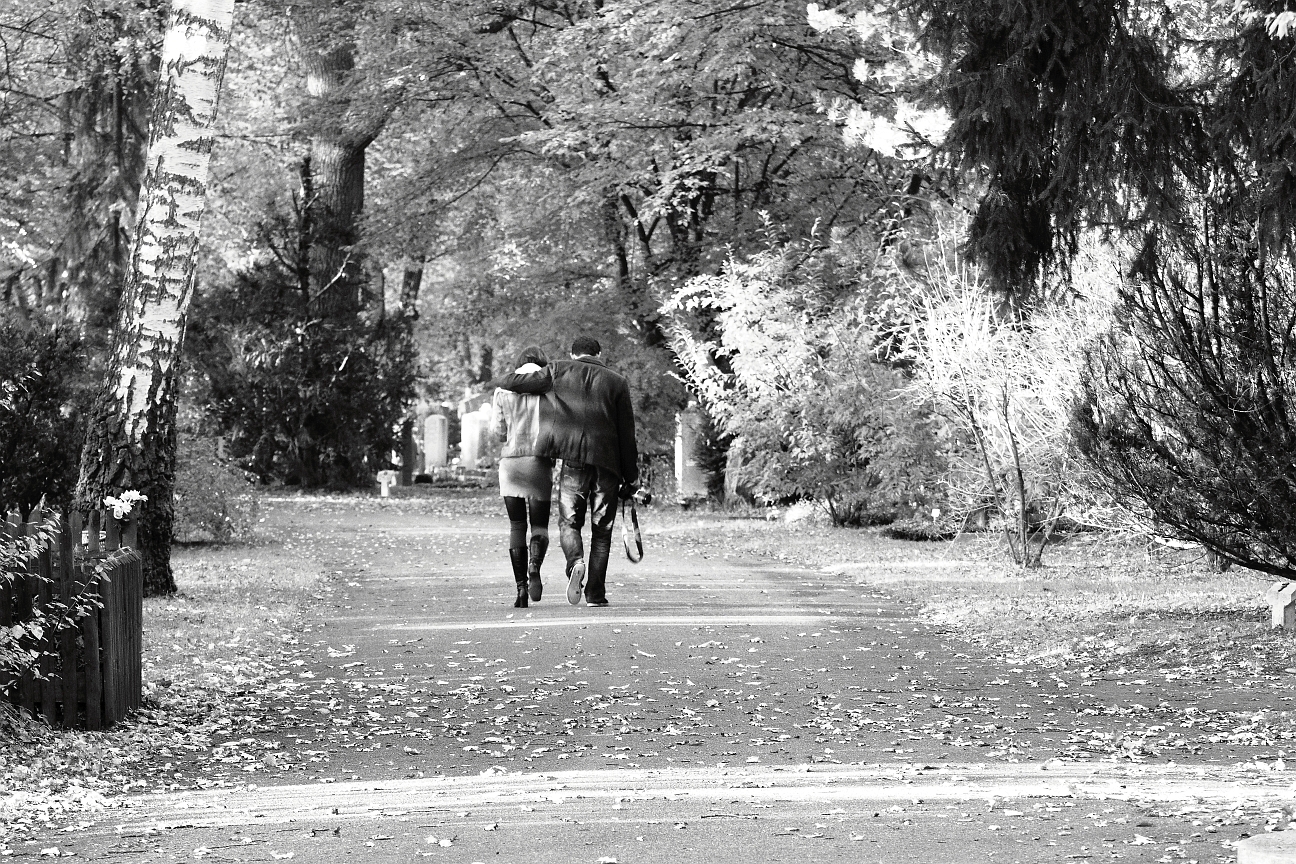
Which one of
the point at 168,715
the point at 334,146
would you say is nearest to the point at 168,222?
the point at 168,715

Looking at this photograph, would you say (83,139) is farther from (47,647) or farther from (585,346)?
(47,647)

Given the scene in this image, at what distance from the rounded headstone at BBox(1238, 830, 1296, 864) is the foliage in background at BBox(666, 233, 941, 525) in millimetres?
15121

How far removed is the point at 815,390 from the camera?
22.0m

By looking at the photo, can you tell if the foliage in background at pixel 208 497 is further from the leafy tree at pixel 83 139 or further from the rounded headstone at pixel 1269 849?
the rounded headstone at pixel 1269 849

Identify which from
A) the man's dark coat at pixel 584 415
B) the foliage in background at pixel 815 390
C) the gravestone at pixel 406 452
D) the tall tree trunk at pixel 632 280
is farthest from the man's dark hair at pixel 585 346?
the gravestone at pixel 406 452

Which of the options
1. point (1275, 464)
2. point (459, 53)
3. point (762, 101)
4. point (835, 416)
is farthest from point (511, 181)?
point (1275, 464)

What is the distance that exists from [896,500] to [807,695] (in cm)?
1279

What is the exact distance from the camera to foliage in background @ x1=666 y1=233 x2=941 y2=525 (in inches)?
816

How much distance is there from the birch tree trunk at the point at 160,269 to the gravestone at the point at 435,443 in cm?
3461

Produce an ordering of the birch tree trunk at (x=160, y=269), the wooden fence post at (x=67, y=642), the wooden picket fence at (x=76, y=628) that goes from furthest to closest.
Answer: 1. the birch tree trunk at (x=160, y=269)
2. the wooden fence post at (x=67, y=642)
3. the wooden picket fence at (x=76, y=628)

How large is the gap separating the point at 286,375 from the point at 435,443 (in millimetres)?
16879

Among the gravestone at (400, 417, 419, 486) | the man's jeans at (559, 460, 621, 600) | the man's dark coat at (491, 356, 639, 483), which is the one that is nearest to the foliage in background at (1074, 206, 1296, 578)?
the man's dark coat at (491, 356, 639, 483)

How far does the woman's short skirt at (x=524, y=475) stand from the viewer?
1205cm

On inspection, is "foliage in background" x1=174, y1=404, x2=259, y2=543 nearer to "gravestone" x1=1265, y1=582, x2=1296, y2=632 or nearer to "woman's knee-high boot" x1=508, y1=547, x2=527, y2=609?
"woman's knee-high boot" x1=508, y1=547, x2=527, y2=609
